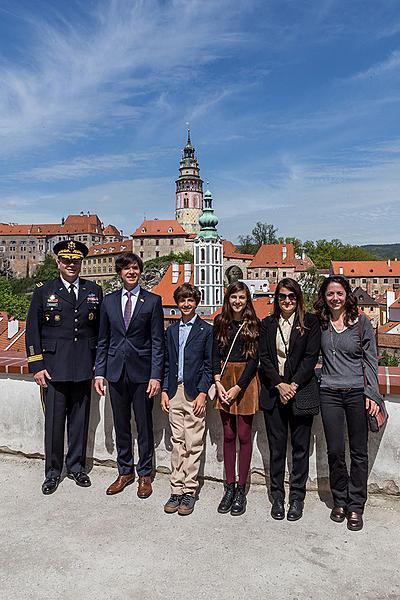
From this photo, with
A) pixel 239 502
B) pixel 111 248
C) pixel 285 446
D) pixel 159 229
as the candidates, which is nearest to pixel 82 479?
pixel 239 502

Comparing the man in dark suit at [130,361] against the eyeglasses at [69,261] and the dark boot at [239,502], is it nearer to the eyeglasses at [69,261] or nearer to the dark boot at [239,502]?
the eyeglasses at [69,261]

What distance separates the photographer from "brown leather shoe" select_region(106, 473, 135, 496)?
3714 millimetres

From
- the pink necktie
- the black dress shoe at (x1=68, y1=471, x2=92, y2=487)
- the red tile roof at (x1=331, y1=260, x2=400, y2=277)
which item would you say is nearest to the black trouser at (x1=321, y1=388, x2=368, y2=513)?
the pink necktie

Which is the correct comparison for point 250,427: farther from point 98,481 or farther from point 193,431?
point 98,481

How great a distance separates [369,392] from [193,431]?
1285 mm

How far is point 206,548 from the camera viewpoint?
295 cm

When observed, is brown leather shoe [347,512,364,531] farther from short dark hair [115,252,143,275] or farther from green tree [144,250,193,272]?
green tree [144,250,193,272]

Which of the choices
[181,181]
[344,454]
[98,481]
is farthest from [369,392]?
[181,181]

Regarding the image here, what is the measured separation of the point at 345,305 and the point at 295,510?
4.72 feet

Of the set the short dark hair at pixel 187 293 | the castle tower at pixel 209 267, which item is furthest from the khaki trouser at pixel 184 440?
the castle tower at pixel 209 267

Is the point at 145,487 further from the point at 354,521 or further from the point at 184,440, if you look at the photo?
the point at 354,521

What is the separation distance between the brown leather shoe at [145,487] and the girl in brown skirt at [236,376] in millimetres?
570

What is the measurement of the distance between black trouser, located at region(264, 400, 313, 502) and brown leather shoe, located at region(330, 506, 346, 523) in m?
0.23

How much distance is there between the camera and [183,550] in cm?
292
